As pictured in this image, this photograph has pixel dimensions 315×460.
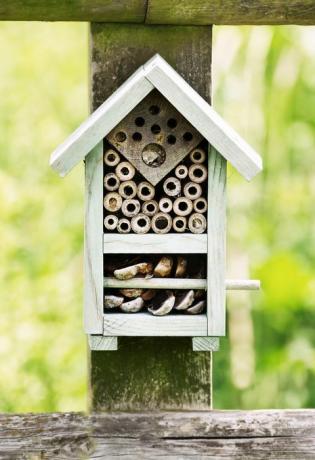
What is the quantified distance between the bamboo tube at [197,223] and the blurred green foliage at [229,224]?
8.32ft

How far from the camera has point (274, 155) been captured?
5746 millimetres

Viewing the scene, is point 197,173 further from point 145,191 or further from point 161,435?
point 161,435

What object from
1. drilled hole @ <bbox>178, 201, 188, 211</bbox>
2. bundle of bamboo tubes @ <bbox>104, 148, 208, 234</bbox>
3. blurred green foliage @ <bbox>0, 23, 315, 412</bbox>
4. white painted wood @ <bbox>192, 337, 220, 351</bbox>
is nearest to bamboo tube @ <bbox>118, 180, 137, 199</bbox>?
bundle of bamboo tubes @ <bbox>104, 148, 208, 234</bbox>

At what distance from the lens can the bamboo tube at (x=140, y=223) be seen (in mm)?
1799

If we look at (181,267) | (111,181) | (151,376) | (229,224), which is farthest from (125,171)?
(229,224)

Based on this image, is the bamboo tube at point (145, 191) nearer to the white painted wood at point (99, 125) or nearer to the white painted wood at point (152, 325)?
the white painted wood at point (99, 125)

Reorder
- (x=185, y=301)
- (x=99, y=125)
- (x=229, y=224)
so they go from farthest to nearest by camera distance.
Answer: (x=229, y=224), (x=185, y=301), (x=99, y=125)

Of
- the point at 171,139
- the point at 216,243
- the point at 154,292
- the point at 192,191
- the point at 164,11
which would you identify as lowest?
the point at 154,292

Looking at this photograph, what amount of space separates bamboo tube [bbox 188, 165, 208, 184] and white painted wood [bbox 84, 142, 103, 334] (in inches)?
7.8

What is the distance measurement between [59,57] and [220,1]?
4.06 meters

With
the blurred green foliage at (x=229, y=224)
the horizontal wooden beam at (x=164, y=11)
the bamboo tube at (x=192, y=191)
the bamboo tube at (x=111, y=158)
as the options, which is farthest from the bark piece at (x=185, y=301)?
the blurred green foliage at (x=229, y=224)

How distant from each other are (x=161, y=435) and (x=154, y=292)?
0.34 m

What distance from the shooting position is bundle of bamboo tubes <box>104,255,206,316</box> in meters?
1.81

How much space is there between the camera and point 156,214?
1.81m
